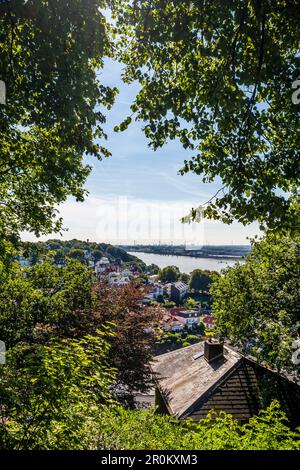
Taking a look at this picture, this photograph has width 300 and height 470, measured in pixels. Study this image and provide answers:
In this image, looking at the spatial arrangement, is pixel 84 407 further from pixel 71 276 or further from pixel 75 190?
pixel 71 276

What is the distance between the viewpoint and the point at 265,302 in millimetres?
15125

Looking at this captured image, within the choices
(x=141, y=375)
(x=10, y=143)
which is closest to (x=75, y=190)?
(x=10, y=143)

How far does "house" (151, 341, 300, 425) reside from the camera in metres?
13.9

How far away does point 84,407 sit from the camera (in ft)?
15.6

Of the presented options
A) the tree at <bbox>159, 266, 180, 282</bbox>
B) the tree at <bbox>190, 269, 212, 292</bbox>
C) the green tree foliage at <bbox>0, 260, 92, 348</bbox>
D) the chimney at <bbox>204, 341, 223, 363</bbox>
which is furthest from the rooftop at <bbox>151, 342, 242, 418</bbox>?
the tree at <bbox>159, 266, 180, 282</bbox>

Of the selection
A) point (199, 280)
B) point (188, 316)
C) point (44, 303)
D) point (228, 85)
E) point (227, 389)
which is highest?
point (228, 85)

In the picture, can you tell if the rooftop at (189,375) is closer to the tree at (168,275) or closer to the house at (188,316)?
the house at (188,316)

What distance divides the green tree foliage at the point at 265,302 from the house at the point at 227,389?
138cm

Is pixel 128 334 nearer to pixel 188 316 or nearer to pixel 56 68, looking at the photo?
pixel 56 68

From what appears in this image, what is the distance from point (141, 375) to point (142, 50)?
13659 mm

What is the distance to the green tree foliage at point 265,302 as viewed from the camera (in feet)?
43.6

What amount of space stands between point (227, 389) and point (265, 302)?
4619 millimetres
